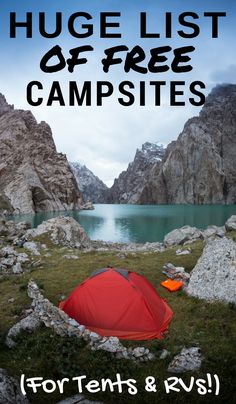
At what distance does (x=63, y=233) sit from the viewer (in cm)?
3234

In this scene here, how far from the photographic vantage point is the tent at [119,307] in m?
11.6

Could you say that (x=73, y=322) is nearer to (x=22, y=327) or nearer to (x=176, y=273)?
(x=22, y=327)

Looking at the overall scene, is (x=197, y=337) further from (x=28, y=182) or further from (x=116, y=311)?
(x=28, y=182)

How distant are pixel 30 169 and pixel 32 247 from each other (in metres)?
120

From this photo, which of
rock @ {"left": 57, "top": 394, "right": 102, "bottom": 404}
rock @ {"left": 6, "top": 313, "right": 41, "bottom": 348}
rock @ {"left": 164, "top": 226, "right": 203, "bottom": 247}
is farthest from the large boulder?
rock @ {"left": 57, "top": 394, "right": 102, "bottom": 404}

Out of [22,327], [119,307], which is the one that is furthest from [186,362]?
[22,327]

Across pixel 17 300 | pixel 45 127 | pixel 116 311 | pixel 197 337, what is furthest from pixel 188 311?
pixel 45 127

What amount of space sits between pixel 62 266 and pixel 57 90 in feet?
41.7

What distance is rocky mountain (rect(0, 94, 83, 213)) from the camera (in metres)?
128

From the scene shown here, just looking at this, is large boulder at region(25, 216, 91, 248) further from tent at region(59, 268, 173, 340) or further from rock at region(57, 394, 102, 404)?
rock at region(57, 394, 102, 404)

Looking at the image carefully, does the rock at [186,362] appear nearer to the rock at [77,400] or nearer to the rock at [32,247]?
the rock at [77,400]

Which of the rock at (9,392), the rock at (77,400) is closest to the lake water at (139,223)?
the rock at (77,400)

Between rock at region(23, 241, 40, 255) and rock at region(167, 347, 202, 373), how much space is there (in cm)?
1782

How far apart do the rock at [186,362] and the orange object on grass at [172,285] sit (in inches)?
231
